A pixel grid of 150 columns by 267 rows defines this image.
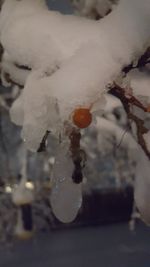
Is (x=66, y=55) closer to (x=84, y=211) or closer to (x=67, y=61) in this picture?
(x=67, y=61)

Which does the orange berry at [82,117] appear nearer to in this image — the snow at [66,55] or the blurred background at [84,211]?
the snow at [66,55]

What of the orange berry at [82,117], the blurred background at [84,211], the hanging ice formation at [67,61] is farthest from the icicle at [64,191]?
the blurred background at [84,211]

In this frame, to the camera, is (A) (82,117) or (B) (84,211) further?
(B) (84,211)

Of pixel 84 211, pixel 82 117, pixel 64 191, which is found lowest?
pixel 84 211

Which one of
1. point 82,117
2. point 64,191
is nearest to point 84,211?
point 64,191

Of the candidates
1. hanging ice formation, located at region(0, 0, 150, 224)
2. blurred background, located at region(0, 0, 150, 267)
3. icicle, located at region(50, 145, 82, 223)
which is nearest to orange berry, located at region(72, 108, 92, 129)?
hanging ice formation, located at region(0, 0, 150, 224)

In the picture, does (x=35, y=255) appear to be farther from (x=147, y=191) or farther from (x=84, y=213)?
(x=147, y=191)
